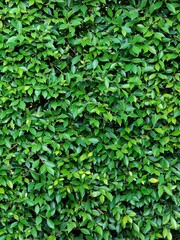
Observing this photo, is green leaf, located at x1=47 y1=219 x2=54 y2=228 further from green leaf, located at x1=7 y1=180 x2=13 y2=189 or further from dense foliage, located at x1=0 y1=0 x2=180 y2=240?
green leaf, located at x1=7 y1=180 x2=13 y2=189

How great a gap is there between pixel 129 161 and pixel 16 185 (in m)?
0.88

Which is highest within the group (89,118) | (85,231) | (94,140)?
(89,118)

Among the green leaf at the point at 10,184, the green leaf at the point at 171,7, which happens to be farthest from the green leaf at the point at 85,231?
the green leaf at the point at 171,7

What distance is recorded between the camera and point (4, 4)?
2270 millimetres

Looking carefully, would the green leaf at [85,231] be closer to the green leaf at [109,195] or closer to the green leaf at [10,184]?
the green leaf at [109,195]

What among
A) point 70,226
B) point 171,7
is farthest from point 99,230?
point 171,7

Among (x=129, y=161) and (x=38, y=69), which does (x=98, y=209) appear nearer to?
(x=129, y=161)

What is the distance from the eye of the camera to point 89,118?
2303 mm

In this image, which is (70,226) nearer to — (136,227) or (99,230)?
(99,230)

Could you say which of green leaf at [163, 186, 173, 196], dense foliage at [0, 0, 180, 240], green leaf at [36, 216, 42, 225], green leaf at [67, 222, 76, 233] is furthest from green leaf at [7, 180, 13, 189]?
green leaf at [163, 186, 173, 196]

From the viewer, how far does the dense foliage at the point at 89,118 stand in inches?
88.5

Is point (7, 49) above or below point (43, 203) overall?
above

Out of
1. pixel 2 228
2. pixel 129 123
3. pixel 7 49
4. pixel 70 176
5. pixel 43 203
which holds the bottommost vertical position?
pixel 2 228

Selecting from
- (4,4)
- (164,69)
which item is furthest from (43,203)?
(4,4)
